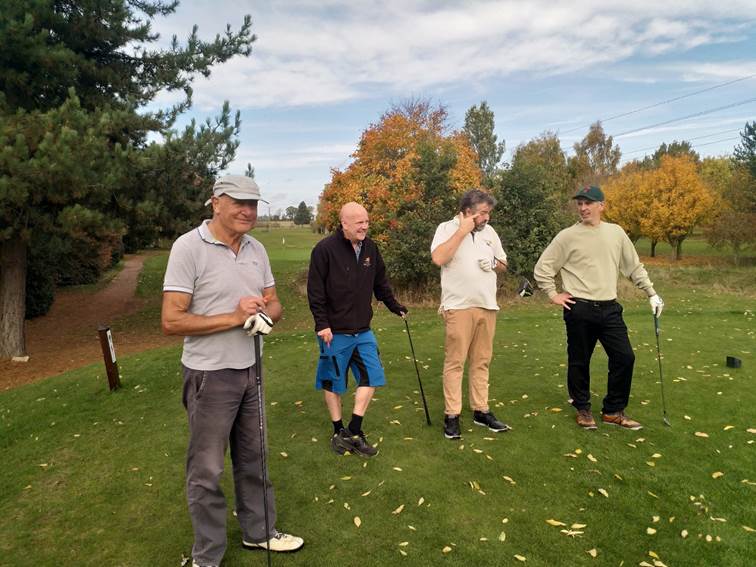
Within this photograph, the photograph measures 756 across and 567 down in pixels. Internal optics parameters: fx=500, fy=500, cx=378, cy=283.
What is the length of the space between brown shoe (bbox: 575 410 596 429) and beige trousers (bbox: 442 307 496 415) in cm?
92

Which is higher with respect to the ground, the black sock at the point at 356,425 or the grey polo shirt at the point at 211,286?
the grey polo shirt at the point at 211,286

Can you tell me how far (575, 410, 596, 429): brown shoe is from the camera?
481cm

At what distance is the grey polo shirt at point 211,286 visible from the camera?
8.86 ft

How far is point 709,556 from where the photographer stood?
2.94m

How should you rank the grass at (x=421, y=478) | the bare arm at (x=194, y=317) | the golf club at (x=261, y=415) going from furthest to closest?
1. the grass at (x=421, y=478)
2. the golf club at (x=261, y=415)
3. the bare arm at (x=194, y=317)

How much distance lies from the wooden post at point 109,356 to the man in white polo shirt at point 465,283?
435 centimetres

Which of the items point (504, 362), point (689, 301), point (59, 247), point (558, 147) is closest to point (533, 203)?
point (689, 301)

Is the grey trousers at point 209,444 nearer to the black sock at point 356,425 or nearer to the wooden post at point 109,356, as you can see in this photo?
the black sock at point 356,425

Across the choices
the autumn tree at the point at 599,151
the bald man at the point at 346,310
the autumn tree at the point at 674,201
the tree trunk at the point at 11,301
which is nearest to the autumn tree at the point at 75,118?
the tree trunk at the point at 11,301

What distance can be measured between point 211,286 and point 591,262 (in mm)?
3534

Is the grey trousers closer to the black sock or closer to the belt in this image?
the black sock

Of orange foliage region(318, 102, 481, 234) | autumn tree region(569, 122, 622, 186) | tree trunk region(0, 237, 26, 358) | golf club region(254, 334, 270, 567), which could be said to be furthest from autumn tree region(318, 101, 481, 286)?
autumn tree region(569, 122, 622, 186)

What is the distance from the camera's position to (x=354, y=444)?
14.4 feet

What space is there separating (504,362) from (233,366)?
5248mm
